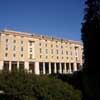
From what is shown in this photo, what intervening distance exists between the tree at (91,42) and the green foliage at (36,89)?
1706 centimetres

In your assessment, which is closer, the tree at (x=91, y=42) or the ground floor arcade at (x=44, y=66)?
the tree at (x=91, y=42)

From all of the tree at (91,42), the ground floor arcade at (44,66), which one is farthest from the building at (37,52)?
the tree at (91,42)

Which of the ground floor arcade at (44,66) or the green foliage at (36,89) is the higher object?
the ground floor arcade at (44,66)

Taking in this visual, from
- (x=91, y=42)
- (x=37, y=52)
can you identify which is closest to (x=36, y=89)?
(x=91, y=42)

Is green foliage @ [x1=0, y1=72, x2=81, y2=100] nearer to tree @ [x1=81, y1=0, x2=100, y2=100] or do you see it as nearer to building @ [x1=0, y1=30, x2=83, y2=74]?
tree @ [x1=81, y1=0, x2=100, y2=100]

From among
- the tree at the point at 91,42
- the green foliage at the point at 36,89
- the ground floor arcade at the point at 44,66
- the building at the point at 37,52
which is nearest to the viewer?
the green foliage at the point at 36,89

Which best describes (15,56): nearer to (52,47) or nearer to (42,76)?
(52,47)

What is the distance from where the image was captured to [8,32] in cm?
7456

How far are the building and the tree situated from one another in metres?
32.6

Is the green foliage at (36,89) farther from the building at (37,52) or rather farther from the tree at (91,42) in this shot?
the building at (37,52)

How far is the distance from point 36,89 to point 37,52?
228ft

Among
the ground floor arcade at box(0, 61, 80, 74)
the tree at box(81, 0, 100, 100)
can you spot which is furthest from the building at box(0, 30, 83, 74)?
the tree at box(81, 0, 100, 100)

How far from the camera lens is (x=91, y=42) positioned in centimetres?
3238

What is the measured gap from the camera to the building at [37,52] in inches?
2901
